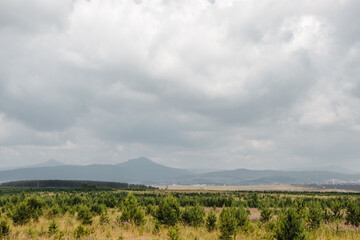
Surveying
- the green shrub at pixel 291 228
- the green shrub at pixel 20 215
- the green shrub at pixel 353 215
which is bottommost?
the green shrub at pixel 20 215

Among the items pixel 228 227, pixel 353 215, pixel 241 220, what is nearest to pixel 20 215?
pixel 228 227

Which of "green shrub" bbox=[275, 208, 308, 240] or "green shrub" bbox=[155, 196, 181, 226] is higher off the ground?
"green shrub" bbox=[275, 208, 308, 240]

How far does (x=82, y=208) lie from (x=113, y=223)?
4.11m

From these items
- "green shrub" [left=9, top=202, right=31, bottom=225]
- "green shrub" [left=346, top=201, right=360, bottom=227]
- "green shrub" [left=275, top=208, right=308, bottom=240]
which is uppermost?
"green shrub" [left=275, top=208, right=308, bottom=240]

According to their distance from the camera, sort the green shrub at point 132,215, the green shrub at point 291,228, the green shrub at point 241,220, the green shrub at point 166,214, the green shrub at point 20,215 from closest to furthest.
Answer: the green shrub at point 291,228 → the green shrub at point 241,220 → the green shrub at point 166,214 → the green shrub at point 132,215 → the green shrub at point 20,215

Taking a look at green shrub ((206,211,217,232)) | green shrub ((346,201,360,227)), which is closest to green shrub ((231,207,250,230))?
green shrub ((206,211,217,232))

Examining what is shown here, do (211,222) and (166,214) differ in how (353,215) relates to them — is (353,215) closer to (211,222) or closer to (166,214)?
(211,222)

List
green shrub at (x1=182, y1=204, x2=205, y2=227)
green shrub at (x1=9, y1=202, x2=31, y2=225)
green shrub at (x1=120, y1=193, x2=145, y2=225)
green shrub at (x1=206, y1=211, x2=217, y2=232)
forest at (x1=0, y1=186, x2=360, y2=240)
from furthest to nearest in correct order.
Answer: green shrub at (x1=9, y1=202, x2=31, y2=225) < green shrub at (x1=182, y1=204, x2=205, y2=227) < green shrub at (x1=120, y1=193, x2=145, y2=225) < green shrub at (x1=206, y1=211, x2=217, y2=232) < forest at (x1=0, y1=186, x2=360, y2=240)

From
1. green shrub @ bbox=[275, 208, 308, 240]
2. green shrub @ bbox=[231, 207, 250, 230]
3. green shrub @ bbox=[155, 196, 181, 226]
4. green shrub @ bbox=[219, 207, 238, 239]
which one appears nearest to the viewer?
green shrub @ bbox=[275, 208, 308, 240]

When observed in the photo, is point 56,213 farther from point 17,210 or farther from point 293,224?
point 293,224

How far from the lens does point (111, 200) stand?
4447 centimetres

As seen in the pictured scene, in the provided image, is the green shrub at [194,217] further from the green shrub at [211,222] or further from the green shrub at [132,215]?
the green shrub at [132,215]

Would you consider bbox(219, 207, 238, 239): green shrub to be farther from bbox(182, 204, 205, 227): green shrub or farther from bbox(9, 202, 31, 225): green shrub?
bbox(9, 202, 31, 225): green shrub

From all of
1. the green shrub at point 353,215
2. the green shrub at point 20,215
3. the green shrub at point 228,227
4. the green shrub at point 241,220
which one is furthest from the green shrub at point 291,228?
the green shrub at point 20,215
